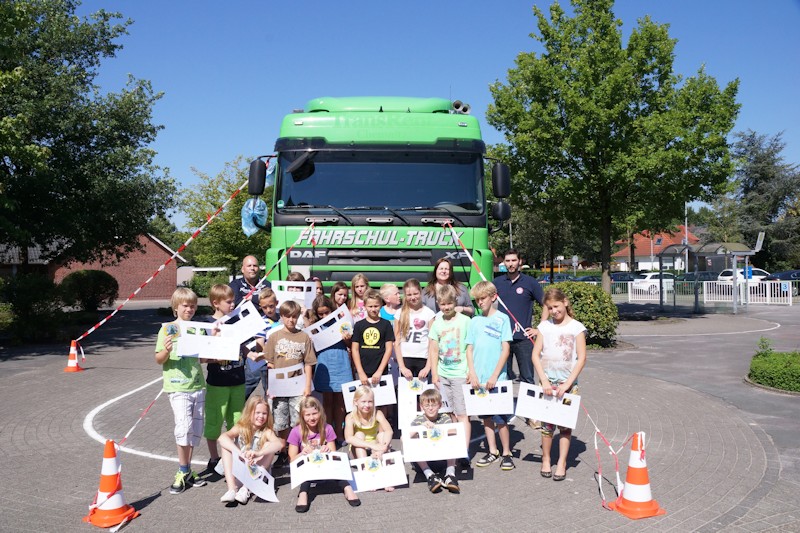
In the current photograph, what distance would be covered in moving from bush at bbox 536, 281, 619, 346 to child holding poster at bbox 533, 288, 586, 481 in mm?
8602

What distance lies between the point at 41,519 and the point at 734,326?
19.3 metres

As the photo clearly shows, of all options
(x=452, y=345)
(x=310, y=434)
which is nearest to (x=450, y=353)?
(x=452, y=345)

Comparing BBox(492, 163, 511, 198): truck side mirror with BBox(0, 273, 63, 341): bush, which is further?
BBox(0, 273, 63, 341): bush

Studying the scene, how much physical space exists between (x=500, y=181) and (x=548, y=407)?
394 cm

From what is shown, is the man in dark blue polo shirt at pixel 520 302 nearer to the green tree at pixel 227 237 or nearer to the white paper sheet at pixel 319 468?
the white paper sheet at pixel 319 468

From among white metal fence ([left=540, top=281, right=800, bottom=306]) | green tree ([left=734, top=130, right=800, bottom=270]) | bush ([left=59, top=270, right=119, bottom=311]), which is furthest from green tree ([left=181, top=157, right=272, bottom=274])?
green tree ([left=734, top=130, right=800, bottom=270])

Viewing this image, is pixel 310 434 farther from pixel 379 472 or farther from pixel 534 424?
pixel 534 424

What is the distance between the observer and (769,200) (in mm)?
50156

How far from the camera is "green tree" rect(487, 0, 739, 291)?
18.7 metres

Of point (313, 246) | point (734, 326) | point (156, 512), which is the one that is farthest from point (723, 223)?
point (156, 512)

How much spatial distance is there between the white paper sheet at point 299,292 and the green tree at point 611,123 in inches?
536

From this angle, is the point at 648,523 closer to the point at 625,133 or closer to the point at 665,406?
the point at 665,406

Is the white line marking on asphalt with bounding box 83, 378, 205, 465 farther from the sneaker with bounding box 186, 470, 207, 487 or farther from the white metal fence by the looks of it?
the white metal fence

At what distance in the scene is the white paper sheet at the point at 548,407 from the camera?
18.3 ft
